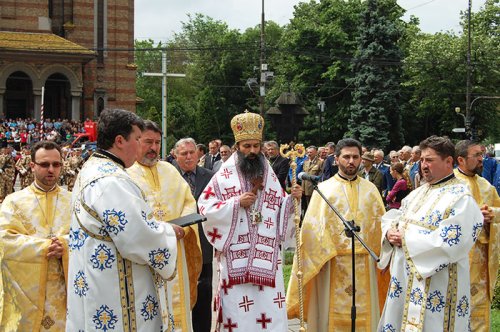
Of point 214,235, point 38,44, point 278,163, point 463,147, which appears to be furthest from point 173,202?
point 38,44

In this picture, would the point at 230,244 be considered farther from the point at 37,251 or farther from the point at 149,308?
the point at 149,308

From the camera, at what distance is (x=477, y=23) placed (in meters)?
55.4

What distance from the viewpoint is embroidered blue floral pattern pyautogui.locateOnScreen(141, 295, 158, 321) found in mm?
5305

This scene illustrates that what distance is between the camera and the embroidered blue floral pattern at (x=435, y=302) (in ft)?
20.7

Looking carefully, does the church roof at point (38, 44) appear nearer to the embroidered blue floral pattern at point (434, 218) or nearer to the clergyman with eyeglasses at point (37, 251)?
the clergyman with eyeglasses at point (37, 251)

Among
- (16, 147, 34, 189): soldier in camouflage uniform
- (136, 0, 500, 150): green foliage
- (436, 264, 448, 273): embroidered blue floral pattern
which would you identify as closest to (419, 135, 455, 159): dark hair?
(436, 264, 448, 273): embroidered blue floral pattern

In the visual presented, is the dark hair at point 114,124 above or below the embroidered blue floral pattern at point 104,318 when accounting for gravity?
above

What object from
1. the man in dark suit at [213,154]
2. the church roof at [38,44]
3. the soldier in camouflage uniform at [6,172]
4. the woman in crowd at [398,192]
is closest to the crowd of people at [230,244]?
the woman in crowd at [398,192]

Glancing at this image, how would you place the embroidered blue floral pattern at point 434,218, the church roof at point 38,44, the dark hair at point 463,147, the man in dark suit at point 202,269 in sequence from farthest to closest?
the church roof at point 38,44
the man in dark suit at point 202,269
the dark hair at point 463,147
the embroidered blue floral pattern at point 434,218

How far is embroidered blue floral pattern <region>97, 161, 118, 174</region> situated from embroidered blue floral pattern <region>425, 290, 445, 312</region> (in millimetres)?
2670

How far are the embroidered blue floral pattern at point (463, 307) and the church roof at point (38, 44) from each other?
34019 mm

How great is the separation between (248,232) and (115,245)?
2367 millimetres

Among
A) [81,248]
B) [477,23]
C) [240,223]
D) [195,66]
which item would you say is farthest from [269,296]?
[195,66]

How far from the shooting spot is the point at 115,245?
5.15m
